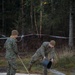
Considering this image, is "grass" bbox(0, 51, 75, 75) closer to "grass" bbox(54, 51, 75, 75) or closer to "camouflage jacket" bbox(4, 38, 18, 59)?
"grass" bbox(54, 51, 75, 75)

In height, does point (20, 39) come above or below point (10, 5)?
below

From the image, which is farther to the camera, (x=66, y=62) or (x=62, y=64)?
(x=66, y=62)

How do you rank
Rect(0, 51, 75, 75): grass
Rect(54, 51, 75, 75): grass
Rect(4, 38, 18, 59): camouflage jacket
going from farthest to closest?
1. Rect(54, 51, 75, 75): grass
2. Rect(0, 51, 75, 75): grass
3. Rect(4, 38, 18, 59): camouflage jacket

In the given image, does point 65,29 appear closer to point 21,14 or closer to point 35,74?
point 21,14

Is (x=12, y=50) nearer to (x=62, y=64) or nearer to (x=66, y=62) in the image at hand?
(x=62, y=64)

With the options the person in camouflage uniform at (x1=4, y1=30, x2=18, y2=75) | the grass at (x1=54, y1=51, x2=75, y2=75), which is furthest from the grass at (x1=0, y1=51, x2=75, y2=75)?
the person in camouflage uniform at (x1=4, y1=30, x2=18, y2=75)

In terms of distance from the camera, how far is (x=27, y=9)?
1033 inches

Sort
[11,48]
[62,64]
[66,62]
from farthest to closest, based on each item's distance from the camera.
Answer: [66,62]
[62,64]
[11,48]

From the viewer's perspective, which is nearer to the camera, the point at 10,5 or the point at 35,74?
the point at 35,74

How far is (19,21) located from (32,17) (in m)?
1.78

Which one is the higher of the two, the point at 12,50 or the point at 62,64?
the point at 12,50

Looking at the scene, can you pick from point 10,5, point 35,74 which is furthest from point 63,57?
point 10,5

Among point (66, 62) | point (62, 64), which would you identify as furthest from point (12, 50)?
point (66, 62)

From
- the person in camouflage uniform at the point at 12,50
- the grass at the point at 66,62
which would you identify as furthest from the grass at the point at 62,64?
the person in camouflage uniform at the point at 12,50
